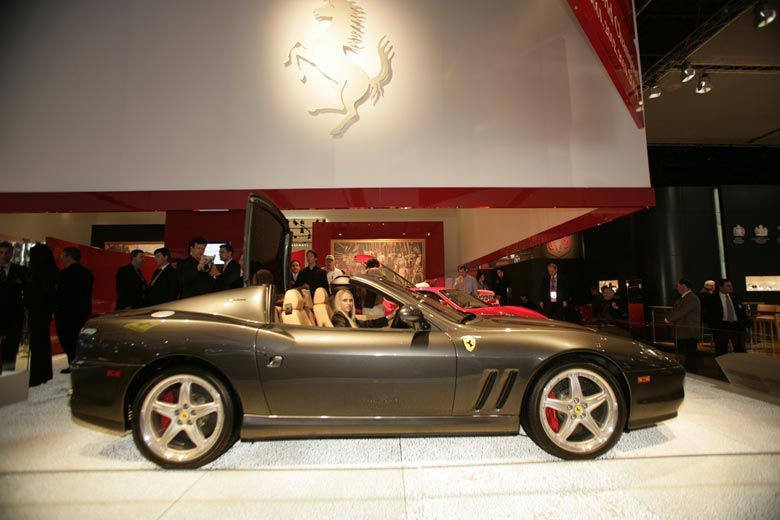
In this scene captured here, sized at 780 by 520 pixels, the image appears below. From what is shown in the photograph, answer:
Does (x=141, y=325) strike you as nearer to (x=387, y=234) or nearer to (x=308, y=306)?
(x=308, y=306)

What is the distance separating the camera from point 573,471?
206cm

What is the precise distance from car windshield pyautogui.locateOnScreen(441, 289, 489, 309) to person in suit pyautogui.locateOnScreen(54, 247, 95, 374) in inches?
193

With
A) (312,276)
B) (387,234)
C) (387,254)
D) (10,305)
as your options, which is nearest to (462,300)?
(312,276)

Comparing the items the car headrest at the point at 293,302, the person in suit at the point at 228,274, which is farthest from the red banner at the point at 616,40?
the person in suit at the point at 228,274

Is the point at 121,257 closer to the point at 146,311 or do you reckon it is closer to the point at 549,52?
the point at 146,311

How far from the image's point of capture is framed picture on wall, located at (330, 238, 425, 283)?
9703mm

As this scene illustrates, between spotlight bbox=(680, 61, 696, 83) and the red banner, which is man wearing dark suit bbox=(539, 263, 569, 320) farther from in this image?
spotlight bbox=(680, 61, 696, 83)

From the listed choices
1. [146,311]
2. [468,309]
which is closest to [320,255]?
[468,309]

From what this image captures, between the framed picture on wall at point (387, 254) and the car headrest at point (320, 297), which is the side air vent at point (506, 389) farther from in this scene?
the framed picture on wall at point (387, 254)

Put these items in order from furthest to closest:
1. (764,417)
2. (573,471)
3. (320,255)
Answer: (320,255) < (764,417) < (573,471)

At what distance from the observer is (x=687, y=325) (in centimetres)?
457

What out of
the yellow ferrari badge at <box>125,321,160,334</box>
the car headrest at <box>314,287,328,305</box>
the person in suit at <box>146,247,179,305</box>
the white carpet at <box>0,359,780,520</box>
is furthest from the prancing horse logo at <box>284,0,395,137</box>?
the white carpet at <box>0,359,780,520</box>

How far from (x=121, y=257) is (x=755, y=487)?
9403mm

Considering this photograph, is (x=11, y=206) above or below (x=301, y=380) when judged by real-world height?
above
